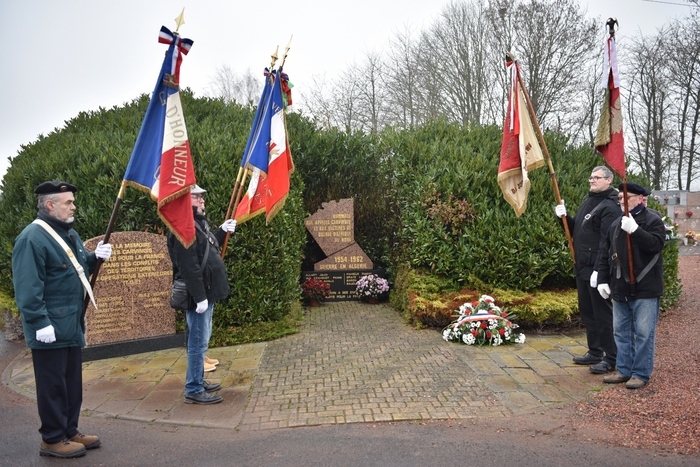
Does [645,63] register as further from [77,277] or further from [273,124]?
[77,277]

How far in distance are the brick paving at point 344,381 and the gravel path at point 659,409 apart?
0.35 m

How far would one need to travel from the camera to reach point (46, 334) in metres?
3.98

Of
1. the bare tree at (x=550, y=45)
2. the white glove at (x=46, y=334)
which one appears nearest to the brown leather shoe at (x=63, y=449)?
the white glove at (x=46, y=334)

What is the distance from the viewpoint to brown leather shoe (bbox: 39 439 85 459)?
421 centimetres

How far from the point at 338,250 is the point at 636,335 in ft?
20.1

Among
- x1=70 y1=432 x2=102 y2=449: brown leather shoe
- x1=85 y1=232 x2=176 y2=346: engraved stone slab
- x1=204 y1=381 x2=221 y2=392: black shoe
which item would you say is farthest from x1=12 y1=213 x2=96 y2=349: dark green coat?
x1=85 y1=232 x2=176 y2=346: engraved stone slab

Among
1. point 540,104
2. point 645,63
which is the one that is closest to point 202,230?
point 540,104

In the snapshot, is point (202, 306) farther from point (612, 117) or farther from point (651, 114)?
point (651, 114)

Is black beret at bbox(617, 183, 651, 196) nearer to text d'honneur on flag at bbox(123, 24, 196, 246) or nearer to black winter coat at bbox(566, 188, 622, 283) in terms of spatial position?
black winter coat at bbox(566, 188, 622, 283)

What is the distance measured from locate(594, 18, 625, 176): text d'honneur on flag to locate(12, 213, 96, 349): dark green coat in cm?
529

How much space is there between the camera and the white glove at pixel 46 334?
397cm

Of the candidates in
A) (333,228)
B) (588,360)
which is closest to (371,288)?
(333,228)

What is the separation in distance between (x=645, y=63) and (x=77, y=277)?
3076 cm

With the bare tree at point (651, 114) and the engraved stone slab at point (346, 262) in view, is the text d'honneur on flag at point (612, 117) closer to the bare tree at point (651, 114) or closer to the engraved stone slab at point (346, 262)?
the engraved stone slab at point (346, 262)
